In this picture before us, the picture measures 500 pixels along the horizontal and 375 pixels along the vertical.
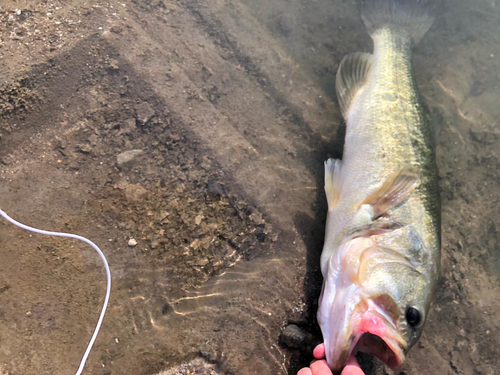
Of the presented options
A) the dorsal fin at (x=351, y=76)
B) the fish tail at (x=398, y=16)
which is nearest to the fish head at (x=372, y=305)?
the dorsal fin at (x=351, y=76)

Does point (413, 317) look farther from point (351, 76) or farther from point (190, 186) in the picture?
point (351, 76)

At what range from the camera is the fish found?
2426mm

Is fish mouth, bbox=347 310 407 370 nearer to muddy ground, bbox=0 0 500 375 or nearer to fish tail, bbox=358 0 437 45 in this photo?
muddy ground, bbox=0 0 500 375

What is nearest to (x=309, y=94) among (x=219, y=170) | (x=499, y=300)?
(x=219, y=170)

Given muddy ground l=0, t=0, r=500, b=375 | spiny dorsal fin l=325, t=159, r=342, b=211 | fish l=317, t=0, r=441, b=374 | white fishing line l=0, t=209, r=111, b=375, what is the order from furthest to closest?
spiny dorsal fin l=325, t=159, r=342, b=211 → muddy ground l=0, t=0, r=500, b=375 → white fishing line l=0, t=209, r=111, b=375 → fish l=317, t=0, r=441, b=374

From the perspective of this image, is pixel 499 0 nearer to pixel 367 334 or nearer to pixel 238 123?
pixel 238 123

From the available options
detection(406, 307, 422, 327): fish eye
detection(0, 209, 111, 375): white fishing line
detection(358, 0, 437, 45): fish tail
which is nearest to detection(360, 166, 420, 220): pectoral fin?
detection(406, 307, 422, 327): fish eye

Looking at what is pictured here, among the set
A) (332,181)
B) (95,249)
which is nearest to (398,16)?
(332,181)

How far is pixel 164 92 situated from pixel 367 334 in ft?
9.89

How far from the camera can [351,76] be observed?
370cm

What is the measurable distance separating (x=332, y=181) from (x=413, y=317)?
1422 millimetres

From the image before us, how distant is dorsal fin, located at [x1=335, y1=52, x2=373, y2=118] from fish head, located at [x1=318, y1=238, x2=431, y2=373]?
1.74 m

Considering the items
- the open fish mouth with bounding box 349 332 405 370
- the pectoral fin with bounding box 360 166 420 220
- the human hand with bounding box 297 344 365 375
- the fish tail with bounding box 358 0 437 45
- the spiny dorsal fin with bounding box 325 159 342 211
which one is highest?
the fish tail with bounding box 358 0 437 45

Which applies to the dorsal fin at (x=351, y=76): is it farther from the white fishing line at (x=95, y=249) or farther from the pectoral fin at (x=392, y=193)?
the white fishing line at (x=95, y=249)
